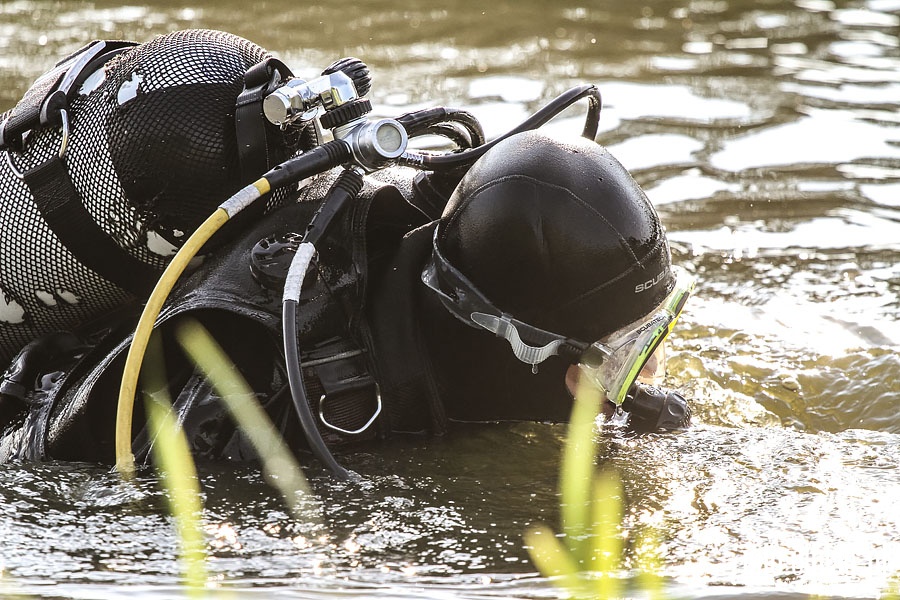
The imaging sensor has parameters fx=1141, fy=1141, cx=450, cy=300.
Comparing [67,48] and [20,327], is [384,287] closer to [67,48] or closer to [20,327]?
[20,327]

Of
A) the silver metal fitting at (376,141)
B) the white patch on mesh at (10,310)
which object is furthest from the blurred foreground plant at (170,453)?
the silver metal fitting at (376,141)

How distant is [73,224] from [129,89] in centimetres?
36

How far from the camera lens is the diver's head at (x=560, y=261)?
104 inches

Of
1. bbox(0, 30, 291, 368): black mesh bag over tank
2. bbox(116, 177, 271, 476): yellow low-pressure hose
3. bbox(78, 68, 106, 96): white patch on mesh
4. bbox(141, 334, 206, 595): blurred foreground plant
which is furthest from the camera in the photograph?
bbox(78, 68, 106, 96): white patch on mesh

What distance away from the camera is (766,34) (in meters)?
7.86

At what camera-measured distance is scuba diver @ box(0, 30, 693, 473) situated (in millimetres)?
2625

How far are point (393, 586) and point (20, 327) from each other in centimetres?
133

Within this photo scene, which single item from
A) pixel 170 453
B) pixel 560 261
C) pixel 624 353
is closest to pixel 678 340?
pixel 624 353

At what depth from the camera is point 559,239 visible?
2.63 meters

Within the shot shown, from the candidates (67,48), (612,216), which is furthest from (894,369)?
(67,48)

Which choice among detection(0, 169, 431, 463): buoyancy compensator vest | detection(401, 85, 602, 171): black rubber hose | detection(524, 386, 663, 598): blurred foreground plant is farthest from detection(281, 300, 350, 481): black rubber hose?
detection(401, 85, 602, 171): black rubber hose

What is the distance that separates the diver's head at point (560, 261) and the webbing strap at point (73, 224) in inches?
31.2

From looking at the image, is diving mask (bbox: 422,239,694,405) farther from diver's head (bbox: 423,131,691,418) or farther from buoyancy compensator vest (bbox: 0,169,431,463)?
buoyancy compensator vest (bbox: 0,169,431,463)

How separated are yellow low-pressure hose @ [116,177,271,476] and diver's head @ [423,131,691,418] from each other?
511mm
